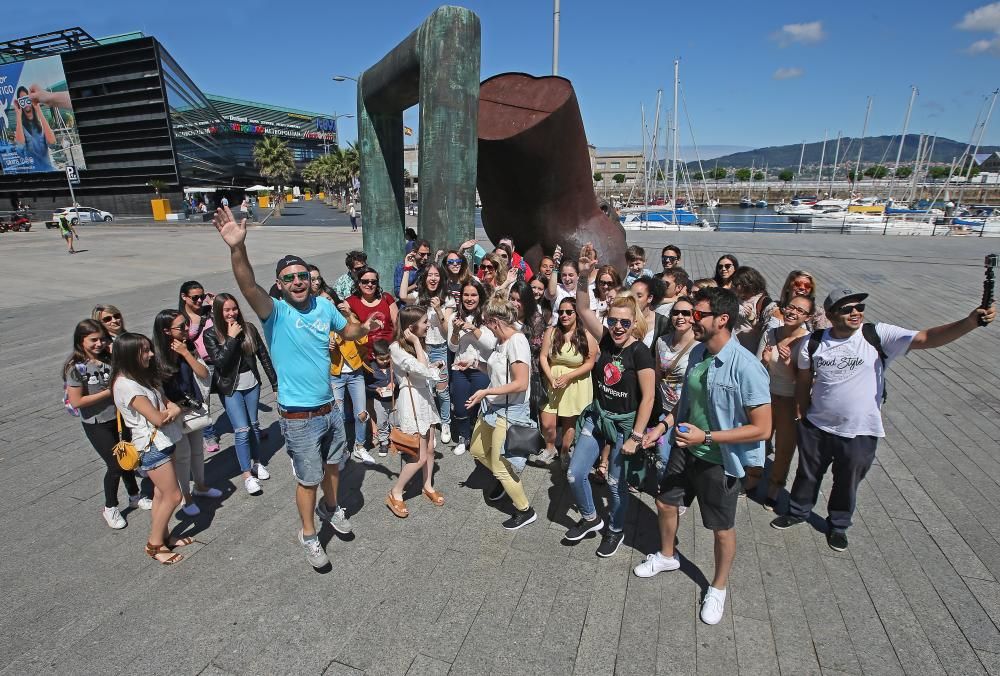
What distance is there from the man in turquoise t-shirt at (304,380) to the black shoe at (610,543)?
1729mm

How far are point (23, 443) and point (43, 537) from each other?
2042 mm

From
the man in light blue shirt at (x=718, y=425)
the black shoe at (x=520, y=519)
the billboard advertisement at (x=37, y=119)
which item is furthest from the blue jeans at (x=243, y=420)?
the billboard advertisement at (x=37, y=119)

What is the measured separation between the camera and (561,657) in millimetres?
2590

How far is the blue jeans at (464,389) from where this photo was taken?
458cm

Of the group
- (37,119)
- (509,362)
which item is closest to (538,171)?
(509,362)

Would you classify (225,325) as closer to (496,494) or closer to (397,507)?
(397,507)

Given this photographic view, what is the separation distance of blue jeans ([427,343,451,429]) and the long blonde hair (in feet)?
6.10

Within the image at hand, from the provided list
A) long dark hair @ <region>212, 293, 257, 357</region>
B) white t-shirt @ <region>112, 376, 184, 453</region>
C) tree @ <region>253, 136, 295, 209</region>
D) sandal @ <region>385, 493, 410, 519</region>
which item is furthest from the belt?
tree @ <region>253, 136, 295, 209</region>

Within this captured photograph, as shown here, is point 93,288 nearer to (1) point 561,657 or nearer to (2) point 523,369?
(2) point 523,369

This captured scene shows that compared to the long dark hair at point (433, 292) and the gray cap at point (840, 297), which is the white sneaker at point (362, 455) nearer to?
the long dark hair at point (433, 292)

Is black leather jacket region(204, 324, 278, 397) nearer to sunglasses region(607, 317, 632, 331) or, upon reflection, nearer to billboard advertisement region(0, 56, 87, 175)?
sunglasses region(607, 317, 632, 331)

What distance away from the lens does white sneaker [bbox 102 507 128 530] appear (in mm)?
3666

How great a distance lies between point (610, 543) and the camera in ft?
11.0

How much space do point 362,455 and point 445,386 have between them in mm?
948
